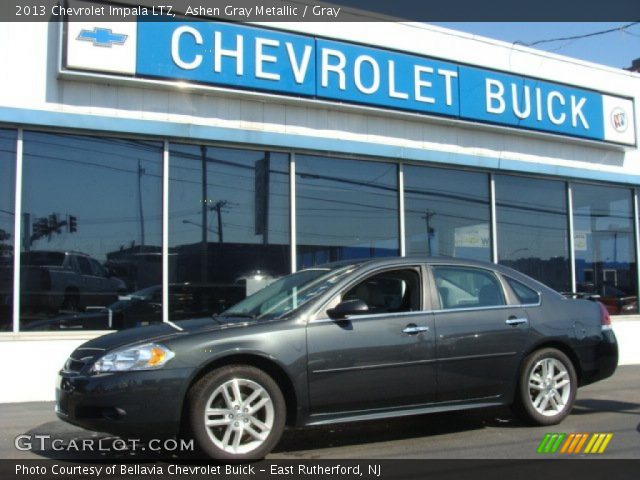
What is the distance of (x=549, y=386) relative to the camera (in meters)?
6.43

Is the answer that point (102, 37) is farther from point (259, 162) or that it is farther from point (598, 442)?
point (598, 442)

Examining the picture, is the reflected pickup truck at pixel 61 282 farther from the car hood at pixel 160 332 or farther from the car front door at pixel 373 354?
the car front door at pixel 373 354

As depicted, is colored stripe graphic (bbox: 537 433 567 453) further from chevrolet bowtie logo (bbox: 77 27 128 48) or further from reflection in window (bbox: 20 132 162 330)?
chevrolet bowtie logo (bbox: 77 27 128 48)

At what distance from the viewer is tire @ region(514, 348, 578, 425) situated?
20.6 feet

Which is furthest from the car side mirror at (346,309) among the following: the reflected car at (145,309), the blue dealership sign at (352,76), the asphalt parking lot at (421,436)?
the blue dealership sign at (352,76)

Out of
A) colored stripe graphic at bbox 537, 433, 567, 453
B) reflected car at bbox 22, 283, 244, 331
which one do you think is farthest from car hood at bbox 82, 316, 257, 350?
reflected car at bbox 22, 283, 244, 331

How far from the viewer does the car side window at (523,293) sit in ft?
21.4

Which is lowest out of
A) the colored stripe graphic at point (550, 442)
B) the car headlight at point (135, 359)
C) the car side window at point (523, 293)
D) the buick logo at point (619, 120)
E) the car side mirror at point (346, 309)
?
the colored stripe graphic at point (550, 442)

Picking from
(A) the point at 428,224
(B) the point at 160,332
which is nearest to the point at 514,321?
(B) the point at 160,332

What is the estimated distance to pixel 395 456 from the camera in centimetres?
542

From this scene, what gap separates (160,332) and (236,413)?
871 mm

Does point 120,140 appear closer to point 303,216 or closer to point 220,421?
point 303,216

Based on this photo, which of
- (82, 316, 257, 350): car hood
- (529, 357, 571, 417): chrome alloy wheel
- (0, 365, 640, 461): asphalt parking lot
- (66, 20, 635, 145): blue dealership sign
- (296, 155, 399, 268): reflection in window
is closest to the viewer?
(82, 316, 257, 350): car hood

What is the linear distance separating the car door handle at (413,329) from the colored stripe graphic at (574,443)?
134 centimetres
